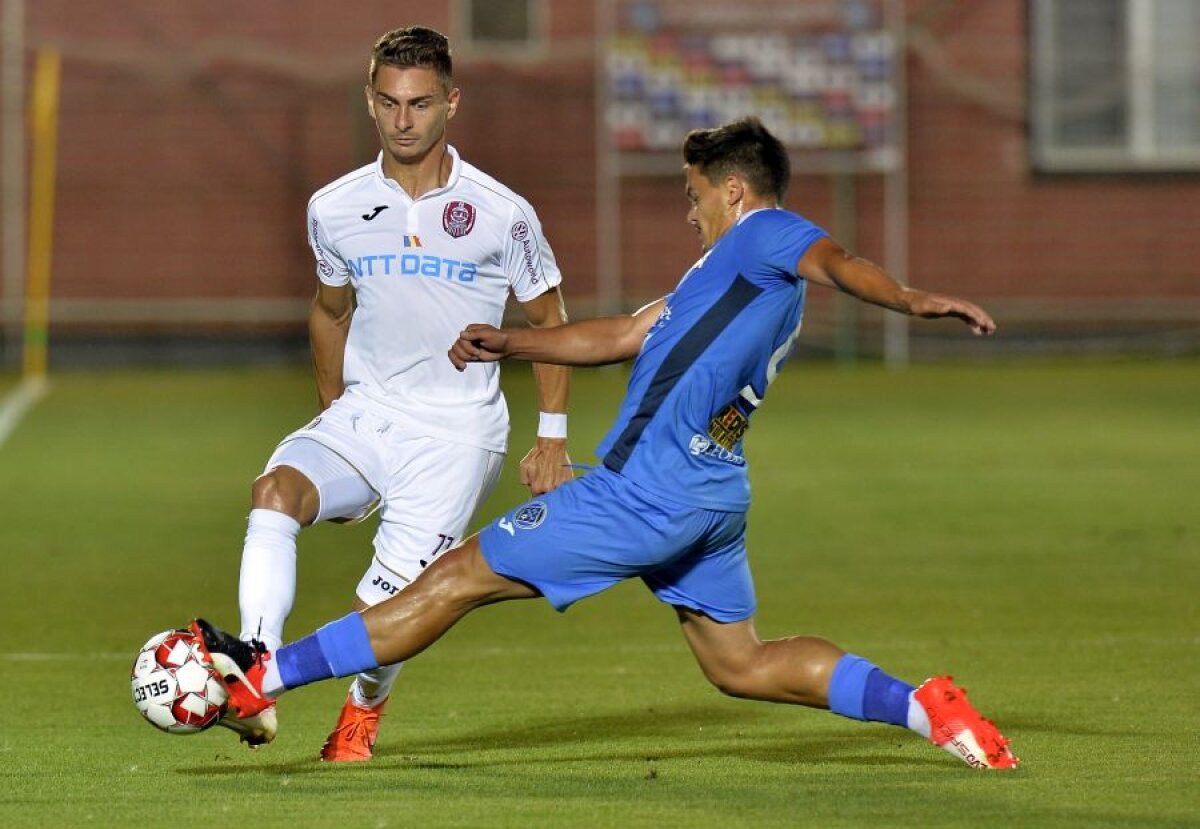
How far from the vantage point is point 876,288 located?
5.58 meters

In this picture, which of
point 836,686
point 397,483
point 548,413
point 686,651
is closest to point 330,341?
point 397,483

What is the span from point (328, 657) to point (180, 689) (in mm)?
399

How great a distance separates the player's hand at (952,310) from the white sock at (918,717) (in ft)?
3.77

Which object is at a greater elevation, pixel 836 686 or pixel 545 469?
pixel 545 469

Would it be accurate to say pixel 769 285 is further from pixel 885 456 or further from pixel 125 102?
pixel 125 102

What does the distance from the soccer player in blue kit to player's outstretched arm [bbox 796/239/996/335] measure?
0.02 m

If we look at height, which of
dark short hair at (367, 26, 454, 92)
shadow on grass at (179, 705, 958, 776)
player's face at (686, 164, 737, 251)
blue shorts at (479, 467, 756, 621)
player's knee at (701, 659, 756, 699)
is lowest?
shadow on grass at (179, 705, 958, 776)

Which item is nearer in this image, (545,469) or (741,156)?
(741,156)

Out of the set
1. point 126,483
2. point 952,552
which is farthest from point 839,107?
point 952,552

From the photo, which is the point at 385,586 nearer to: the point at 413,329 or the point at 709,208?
the point at 413,329

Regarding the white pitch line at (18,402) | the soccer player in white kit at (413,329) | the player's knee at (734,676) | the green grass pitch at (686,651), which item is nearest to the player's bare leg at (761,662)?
the player's knee at (734,676)

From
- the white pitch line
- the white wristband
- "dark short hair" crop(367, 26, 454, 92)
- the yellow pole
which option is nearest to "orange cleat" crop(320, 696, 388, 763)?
the white wristband

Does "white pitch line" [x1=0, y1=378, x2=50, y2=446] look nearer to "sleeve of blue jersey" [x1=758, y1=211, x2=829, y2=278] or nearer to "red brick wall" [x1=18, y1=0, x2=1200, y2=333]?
"red brick wall" [x1=18, y1=0, x2=1200, y2=333]

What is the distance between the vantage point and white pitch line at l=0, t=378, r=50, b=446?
64.4ft
